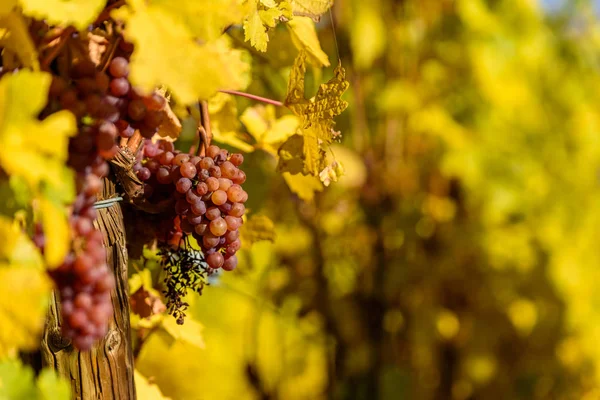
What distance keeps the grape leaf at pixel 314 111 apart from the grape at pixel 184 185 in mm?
100

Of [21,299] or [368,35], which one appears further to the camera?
[368,35]

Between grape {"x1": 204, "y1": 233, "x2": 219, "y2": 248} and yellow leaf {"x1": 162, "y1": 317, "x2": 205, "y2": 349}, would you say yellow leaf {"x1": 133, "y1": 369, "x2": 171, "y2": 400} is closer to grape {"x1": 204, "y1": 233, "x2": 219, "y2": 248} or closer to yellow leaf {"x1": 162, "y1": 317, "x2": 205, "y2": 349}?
yellow leaf {"x1": 162, "y1": 317, "x2": 205, "y2": 349}

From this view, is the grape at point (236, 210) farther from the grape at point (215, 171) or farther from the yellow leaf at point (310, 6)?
the yellow leaf at point (310, 6)

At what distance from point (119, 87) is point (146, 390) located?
15.7 inches

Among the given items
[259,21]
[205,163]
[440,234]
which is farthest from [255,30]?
[440,234]

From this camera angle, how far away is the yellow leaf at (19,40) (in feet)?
1.32

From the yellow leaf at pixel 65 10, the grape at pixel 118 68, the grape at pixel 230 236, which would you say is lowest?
the grape at pixel 230 236

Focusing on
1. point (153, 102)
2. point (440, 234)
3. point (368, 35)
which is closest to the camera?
point (153, 102)

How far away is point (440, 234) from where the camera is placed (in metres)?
1.94

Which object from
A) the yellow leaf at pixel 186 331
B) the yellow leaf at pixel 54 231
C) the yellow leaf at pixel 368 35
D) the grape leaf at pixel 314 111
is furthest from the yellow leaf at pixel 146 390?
the yellow leaf at pixel 368 35

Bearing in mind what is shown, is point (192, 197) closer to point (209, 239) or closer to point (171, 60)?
point (209, 239)

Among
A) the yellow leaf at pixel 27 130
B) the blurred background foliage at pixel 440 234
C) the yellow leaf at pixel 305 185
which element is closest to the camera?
the yellow leaf at pixel 27 130

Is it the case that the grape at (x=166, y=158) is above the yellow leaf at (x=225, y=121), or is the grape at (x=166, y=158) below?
above

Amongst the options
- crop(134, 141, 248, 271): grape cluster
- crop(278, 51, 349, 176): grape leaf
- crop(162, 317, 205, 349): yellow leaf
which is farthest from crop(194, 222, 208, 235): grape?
crop(162, 317, 205, 349): yellow leaf
